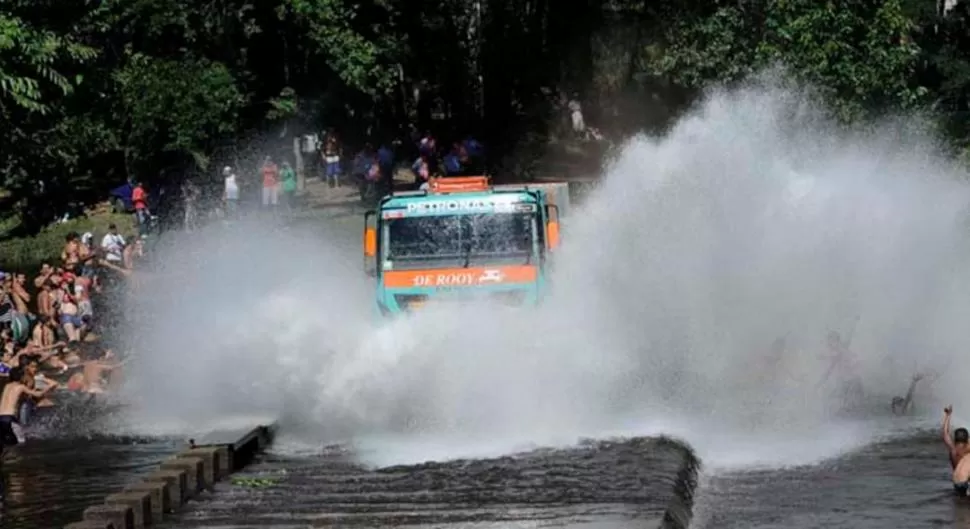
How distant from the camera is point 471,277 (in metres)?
23.3

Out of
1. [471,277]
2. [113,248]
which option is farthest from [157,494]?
[113,248]

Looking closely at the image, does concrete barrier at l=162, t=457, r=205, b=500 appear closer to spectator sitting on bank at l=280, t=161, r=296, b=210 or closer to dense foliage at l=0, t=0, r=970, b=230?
dense foliage at l=0, t=0, r=970, b=230

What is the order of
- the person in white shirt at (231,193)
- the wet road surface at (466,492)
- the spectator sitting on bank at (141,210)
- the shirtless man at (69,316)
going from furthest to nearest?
the person in white shirt at (231,193) → the spectator sitting on bank at (141,210) → the shirtless man at (69,316) → the wet road surface at (466,492)

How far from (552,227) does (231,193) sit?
62.1 ft

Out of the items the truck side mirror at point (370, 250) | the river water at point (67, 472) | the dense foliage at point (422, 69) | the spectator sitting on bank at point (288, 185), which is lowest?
the river water at point (67, 472)

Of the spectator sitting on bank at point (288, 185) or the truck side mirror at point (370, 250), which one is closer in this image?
the truck side mirror at point (370, 250)

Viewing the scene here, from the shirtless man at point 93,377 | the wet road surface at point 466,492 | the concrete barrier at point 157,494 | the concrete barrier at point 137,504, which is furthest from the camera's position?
the shirtless man at point 93,377

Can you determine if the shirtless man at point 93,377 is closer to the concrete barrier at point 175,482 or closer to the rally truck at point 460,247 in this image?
the rally truck at point 460,247

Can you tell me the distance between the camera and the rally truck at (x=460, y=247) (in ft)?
76.5

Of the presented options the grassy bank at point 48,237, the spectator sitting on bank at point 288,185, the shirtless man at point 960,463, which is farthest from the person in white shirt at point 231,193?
the shirtless man at point 960,463

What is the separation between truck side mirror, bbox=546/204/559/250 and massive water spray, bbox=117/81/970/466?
31 cm

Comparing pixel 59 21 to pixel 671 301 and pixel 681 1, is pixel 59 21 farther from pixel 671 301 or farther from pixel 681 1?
pixel 681 1

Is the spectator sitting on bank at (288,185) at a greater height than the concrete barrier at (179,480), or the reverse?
the spectator sitting on bank at (288,185)

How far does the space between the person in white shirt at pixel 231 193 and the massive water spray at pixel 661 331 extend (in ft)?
40.9
